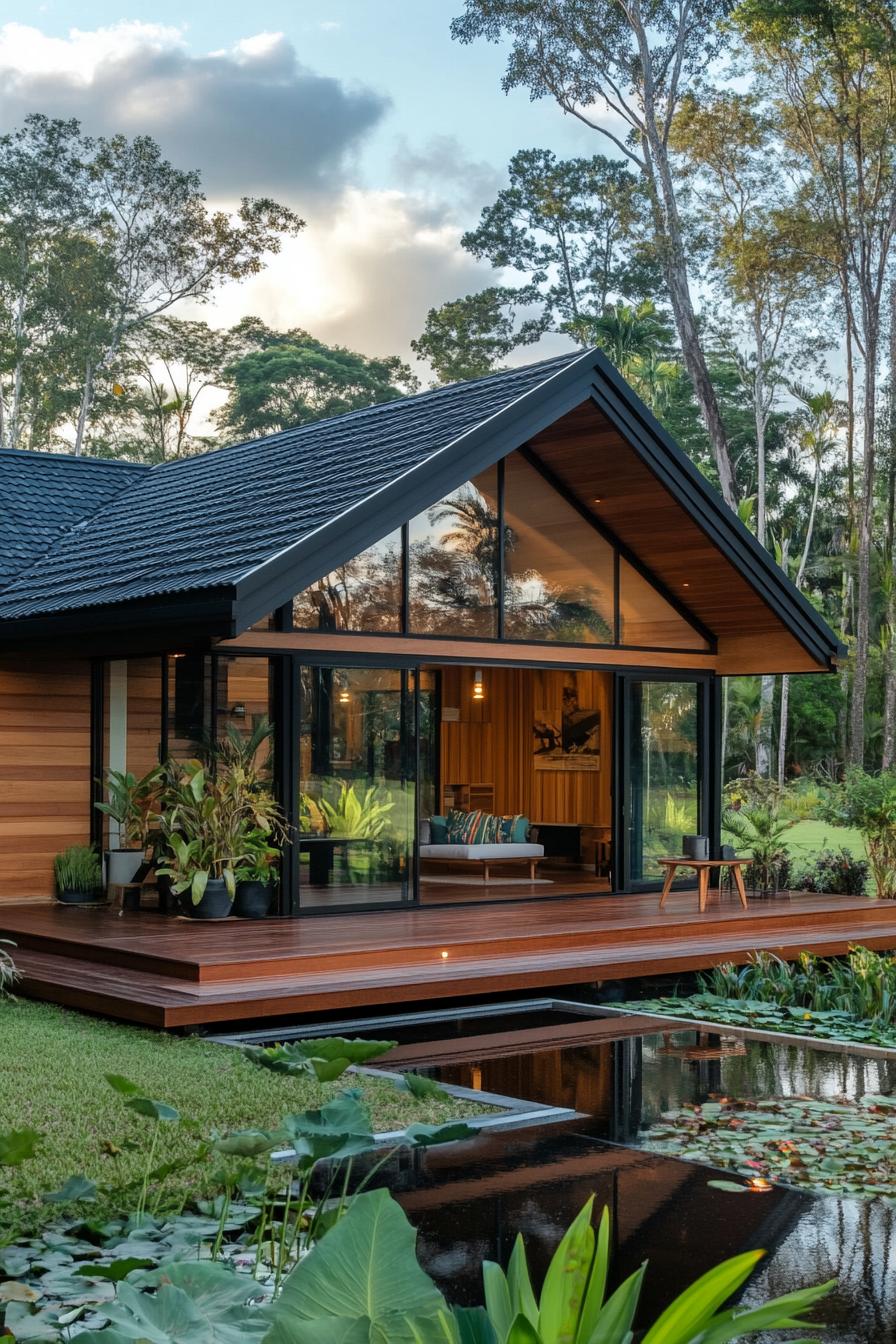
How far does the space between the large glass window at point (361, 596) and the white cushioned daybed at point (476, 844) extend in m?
3.00

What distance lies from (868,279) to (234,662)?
17774mm

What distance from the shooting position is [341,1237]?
2.27m

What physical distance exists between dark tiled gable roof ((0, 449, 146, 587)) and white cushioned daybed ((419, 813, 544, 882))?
4.32 meters

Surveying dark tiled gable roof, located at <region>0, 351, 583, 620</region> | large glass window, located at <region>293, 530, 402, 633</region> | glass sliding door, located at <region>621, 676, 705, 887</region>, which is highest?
dark tiled gable roof, located at <region>0, 351, 583, 620</region>

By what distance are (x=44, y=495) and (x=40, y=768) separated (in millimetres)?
3642

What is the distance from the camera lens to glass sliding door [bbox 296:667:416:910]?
1088 centimetres

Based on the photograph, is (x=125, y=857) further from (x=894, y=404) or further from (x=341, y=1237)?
(x=894, y=404)

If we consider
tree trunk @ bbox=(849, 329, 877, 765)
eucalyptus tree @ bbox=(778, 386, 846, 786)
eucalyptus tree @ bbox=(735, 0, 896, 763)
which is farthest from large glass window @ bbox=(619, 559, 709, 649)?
eucalyptus tree @ bbox=(778, 386, 846, 786)

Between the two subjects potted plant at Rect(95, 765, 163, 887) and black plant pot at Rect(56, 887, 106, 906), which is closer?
potted plant at Rect(95, 765, 163, 887)

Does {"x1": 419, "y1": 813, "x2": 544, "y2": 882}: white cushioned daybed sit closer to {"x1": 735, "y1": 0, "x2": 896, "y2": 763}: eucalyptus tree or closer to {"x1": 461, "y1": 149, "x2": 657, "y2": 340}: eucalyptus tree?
{"x1": 735, "y1": 0, "x2": 896, "y2": 763}: eucalyptus tree

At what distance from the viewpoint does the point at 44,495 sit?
1454 cm

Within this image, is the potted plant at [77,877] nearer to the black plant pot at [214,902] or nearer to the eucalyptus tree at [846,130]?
the black plant pot at [214,902]

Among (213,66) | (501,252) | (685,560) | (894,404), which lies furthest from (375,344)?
(685,560)

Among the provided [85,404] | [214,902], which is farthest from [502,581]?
[85,404]
